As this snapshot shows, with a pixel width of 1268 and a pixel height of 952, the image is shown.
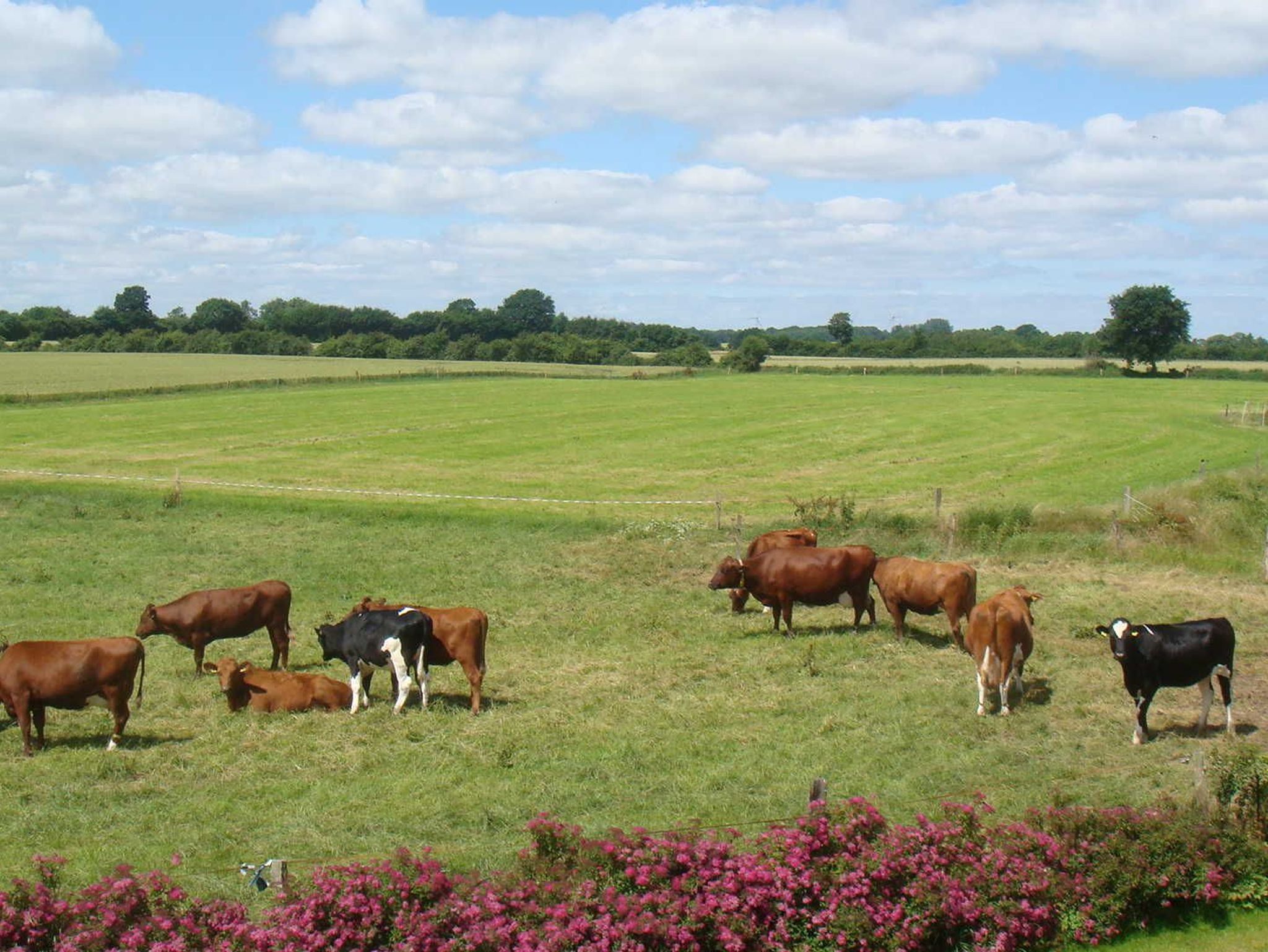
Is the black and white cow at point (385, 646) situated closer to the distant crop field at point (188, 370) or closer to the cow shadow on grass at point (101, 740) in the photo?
the cow shadow on grass at point (101, 740)

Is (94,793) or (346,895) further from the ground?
(346,895)

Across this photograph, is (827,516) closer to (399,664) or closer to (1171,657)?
(1171,657)

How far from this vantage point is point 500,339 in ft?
496

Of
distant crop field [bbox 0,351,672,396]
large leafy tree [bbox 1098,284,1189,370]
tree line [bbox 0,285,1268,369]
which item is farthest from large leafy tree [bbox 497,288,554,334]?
large leafy tree [bbox 1098,284,1189,370]

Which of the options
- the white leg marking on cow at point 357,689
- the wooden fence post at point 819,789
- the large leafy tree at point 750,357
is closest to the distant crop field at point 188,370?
the large leafy tree at point 750,357

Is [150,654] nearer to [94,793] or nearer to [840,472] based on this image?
[94,793]

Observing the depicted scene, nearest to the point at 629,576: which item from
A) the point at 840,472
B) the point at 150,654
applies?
the point at 150,654

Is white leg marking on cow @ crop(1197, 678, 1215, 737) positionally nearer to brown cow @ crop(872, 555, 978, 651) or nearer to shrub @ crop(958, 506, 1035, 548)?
brown cow @ crop(872, 555, 978, 651)

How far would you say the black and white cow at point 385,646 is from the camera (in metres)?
15.2

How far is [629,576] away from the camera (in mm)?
23625

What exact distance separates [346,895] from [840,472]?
122 feet

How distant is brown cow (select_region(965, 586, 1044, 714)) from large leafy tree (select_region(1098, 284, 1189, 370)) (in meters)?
93.5

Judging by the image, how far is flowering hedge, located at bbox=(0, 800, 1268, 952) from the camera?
812cm

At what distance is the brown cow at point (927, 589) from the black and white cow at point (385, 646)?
7080 millimetres
